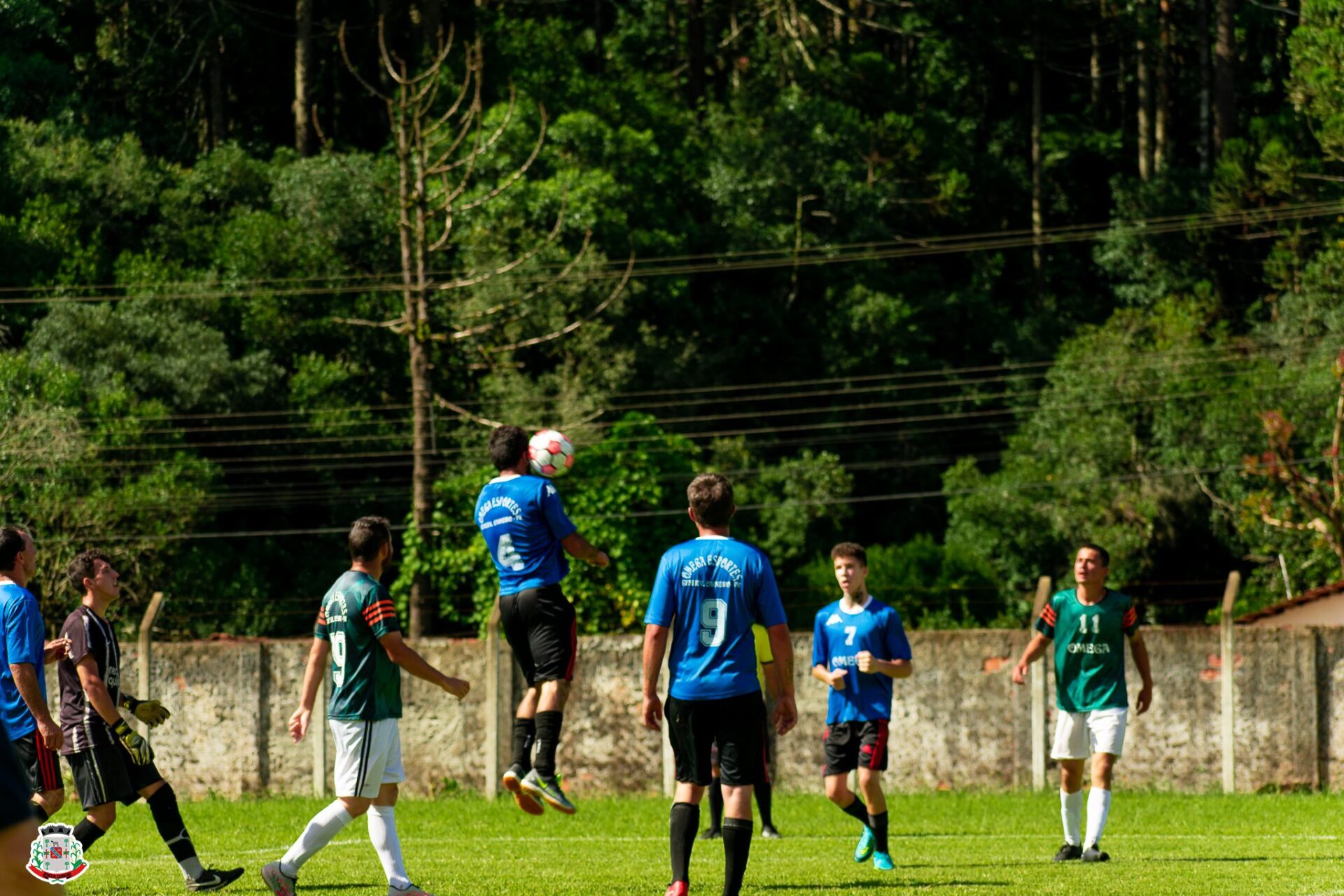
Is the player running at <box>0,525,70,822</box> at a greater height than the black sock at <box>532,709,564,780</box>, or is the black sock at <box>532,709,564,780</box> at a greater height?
the player running at <box>0,525,70,822</box>

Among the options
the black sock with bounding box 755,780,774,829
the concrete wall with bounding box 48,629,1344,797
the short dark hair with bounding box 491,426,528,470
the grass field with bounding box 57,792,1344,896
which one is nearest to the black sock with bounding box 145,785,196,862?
the grass field with bounding box 57,792,1344,896

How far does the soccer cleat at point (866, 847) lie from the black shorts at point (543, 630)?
9.09ft

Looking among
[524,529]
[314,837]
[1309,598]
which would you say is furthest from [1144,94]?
[314,837]

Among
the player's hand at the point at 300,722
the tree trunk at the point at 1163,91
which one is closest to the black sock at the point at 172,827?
the player's hand at the point at 300,722

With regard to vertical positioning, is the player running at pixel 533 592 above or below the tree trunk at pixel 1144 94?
A: below

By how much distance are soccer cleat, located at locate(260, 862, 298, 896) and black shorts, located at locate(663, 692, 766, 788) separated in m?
2.11

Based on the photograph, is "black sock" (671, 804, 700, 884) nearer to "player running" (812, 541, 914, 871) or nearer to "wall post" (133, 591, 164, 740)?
"player running" (812, 541, 914, 871)

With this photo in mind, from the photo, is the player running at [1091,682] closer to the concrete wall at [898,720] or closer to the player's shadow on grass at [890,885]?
the player's shadow on grass at [890,885]

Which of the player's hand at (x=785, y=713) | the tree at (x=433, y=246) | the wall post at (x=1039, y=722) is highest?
the tree at (x=433, y=246)

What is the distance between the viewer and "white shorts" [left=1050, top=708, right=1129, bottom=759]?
12.2m

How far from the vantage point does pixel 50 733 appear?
916 cm

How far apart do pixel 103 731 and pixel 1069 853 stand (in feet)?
21.4

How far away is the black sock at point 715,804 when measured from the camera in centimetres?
1428

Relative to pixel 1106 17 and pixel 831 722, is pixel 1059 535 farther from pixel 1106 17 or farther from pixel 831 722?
pixel 831 722
